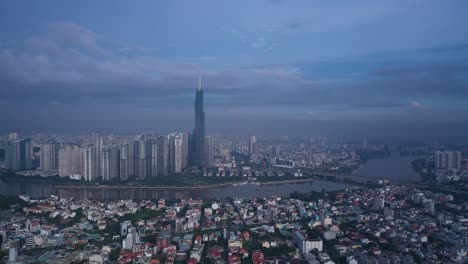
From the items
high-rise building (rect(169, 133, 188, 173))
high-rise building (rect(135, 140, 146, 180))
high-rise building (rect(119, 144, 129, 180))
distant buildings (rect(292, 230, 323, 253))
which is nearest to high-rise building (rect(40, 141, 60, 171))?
high-rise building (rect(119, 144, 129, 180))

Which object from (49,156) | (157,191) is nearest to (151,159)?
(157,191)

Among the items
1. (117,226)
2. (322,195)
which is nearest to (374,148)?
(322,195)

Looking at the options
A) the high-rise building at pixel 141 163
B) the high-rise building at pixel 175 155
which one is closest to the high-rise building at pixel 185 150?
the high-rise building at pixel 175 155

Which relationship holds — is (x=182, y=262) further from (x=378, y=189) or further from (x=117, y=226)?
(x=378, y=189)

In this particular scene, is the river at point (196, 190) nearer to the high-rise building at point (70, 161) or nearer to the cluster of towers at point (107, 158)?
the high-rise building at point (70, 161)

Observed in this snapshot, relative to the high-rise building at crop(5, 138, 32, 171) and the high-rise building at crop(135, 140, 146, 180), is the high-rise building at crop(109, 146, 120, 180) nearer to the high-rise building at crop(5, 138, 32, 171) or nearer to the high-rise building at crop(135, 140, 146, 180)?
the high-rise building at crop(135, 140, 146, 180)
